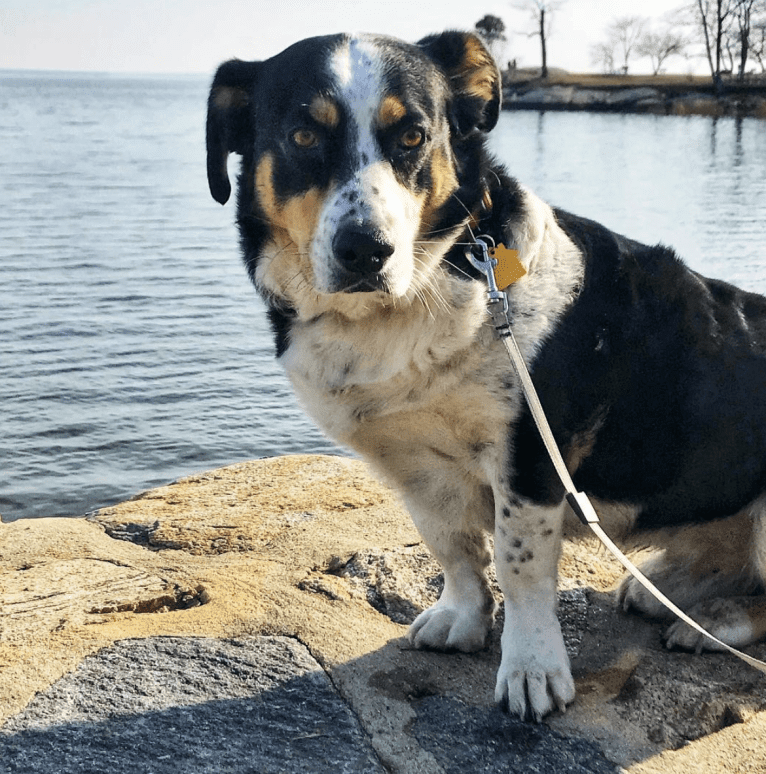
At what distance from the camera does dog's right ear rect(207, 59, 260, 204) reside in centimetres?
337

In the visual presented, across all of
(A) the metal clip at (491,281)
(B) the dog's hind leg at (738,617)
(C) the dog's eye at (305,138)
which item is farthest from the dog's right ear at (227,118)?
(B) the dog's hind leg at (738,617)

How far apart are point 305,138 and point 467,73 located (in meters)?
0.70

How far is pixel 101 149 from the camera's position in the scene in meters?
35.2

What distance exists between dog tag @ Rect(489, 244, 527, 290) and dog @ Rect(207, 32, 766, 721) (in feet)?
0.20

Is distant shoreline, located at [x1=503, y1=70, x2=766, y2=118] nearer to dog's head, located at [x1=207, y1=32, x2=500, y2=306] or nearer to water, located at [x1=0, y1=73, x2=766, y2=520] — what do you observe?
water, located at [x1=0, y1=73, x2=766, y2=520]

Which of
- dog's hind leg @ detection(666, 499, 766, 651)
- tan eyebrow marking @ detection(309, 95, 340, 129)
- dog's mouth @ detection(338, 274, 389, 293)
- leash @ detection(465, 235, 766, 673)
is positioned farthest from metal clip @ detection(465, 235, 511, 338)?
dog's hind leg @ detection(666, 499, 766, 651)

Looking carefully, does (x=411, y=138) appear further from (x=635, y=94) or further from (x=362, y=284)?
(x=635, y=94)

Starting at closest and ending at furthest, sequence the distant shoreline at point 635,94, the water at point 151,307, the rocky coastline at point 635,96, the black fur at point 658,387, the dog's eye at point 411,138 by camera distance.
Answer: the dog's eye at point 411,138
the black fur at point 658,387
the water at point 151,307
the rocky coastline at point 635,96
the distant shoreline at point 635,94

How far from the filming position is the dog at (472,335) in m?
2.99

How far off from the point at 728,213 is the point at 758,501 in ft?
52.2

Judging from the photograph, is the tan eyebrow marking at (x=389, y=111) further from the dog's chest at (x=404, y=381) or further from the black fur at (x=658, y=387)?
the black fur at (x=658, y=387)

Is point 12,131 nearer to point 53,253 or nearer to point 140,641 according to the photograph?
point 53,253

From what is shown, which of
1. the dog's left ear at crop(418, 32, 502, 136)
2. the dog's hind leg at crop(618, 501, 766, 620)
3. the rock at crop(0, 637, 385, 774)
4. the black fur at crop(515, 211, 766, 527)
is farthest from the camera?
the dog's hind leg at crop(618, 501, 766, 620)

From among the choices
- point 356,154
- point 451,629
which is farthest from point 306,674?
point 356,154
